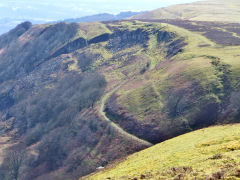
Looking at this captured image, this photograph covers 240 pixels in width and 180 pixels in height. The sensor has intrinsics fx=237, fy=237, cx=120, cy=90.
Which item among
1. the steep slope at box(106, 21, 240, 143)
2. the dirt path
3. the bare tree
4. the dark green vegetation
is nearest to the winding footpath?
the dark green vegetation

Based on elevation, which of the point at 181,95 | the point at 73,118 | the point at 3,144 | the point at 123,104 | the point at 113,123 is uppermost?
the point at 181,95

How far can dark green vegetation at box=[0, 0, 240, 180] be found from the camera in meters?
90.8

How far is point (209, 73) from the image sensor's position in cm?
10488

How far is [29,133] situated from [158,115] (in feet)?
285

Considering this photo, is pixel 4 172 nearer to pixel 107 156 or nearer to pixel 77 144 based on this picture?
pixel 77 144

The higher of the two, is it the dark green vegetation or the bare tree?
the dark green vegetation

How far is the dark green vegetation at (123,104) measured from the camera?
3573 inches

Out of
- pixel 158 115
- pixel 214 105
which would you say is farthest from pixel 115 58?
pixel 214 105

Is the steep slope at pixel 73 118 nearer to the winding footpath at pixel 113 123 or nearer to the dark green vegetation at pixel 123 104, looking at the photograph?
the winding footpath at pixel 113 123

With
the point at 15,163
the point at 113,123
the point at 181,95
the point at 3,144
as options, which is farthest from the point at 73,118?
the point at 181,95

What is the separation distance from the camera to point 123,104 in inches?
4459

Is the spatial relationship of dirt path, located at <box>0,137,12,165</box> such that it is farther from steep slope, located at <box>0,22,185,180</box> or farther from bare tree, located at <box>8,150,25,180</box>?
bare tree, located at <box>8,150,25,180</box>

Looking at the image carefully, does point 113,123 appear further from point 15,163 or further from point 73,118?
point 15,163

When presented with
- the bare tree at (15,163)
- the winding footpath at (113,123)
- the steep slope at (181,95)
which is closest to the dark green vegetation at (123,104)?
the winding footpath at (113,123)
